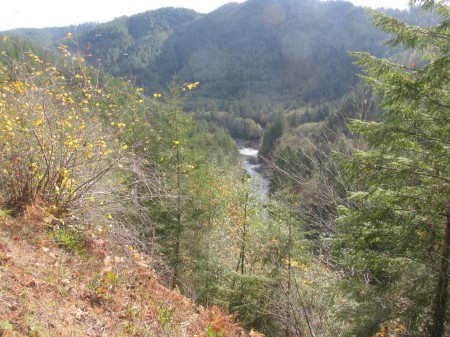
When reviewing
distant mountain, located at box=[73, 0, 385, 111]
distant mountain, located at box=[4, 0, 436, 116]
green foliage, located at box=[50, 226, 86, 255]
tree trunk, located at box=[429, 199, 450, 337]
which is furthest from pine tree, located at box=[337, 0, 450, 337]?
distant mountain, located at box=[73, 0, 385, 111]

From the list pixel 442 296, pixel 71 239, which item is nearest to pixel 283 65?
pixel 71 239

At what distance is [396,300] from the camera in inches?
164

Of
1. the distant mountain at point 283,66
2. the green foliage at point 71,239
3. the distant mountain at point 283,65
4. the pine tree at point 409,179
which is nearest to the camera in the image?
the pine tree at point 409,179

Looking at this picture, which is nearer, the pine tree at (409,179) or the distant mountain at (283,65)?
the pine tree at (409,179)

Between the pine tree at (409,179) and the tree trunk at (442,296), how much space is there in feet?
0.03

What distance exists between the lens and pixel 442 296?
393cm

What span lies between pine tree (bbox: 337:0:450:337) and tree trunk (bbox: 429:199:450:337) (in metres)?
0.01

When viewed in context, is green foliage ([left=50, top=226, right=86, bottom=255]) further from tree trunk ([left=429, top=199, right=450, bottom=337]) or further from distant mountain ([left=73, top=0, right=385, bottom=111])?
distant mountain ([left=73, top=0, right=385, bottom=111])

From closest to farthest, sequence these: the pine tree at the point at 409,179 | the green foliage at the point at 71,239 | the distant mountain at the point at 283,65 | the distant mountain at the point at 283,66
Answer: the pine tree at the point at 409,179 → the green foliage at the point at 71,239 → the distant mountain at the point at 283,66 → the distant mountain at the point at 283,65

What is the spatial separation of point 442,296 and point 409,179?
1.42 meters

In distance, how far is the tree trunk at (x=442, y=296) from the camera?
153 inches

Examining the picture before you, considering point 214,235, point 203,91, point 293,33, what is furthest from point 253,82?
point 214,235

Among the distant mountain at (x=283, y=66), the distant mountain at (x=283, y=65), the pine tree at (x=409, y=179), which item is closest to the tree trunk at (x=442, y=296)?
the pine tree at (x=409, y=179)

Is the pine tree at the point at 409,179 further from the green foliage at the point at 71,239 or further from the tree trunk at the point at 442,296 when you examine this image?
the green foliage at the point at 71,239
